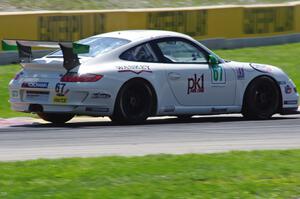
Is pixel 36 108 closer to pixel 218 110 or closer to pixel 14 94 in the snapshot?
pixel 14 94

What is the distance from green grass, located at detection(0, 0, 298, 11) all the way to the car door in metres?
12.4

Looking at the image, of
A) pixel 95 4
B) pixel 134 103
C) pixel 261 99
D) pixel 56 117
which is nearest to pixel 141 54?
pixel 134 103

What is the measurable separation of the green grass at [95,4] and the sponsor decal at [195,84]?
500 inches

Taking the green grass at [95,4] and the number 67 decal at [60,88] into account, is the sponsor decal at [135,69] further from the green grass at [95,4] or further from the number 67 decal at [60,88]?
the green grass at [95,4]

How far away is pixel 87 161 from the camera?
29.8 feet

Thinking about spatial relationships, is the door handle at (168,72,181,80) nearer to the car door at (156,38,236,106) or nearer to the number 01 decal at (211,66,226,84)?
the car door at (156,38,236,106)

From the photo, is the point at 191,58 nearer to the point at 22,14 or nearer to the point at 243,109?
the point at 243,109

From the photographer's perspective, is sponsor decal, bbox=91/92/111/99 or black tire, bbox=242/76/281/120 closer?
sponsor decal, bbox=91/92/111/99

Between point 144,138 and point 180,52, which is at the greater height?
point 180,52

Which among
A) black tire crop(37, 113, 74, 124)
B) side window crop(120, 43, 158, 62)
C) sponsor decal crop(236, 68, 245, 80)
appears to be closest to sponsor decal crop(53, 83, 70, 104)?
black tire crop(37, 113, 74, 124)

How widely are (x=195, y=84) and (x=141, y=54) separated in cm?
99

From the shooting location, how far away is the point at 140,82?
44.5ft

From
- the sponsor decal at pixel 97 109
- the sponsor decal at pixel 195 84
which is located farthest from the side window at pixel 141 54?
the sponsor decal at pixel 97 109

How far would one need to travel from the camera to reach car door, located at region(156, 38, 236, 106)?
14094 millimetres
